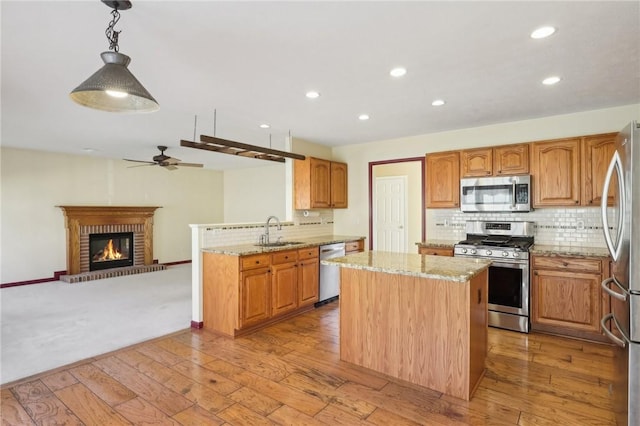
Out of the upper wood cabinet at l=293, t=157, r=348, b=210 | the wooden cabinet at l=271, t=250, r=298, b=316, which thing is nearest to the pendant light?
the wooden cabinet at l=271, t=250, r=298, b=316

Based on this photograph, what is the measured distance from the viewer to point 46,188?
21.9 ft

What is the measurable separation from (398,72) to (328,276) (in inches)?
117

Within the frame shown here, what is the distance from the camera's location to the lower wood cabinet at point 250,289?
3.66 m

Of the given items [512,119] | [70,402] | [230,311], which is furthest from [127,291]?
[512,119]

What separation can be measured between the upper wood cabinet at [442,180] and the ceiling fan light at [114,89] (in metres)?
3.78

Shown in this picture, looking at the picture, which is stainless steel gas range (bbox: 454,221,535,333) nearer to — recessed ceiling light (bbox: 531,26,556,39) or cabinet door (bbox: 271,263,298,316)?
cabinet door (bbox: 271,263,298,316)

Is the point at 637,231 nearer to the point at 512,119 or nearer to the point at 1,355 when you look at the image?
the point at 512,119

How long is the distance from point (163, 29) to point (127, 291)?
4975 millimetres

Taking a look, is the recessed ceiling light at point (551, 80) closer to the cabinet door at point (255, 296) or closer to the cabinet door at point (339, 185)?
the cabinet door at point (339, 185)

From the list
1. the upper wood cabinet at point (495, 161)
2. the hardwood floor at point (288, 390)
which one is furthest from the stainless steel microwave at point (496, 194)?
the hardwood floor at point (288, 390)

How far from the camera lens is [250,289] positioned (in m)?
3.75

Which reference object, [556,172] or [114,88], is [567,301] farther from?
[114,88]

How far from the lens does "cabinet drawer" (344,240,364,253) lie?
5250 millimetres

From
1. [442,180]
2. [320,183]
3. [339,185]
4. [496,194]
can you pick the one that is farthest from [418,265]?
[339,185]
